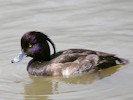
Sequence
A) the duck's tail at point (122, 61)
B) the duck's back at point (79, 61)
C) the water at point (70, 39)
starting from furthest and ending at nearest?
the duck's tail at point (122, 61)
the duck's back at point (79, 61)
the water at point (70, 39)

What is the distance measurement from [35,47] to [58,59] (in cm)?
49

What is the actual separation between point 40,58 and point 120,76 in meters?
1.56

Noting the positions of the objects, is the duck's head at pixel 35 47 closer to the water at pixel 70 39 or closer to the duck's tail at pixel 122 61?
the water at pixel 70 39

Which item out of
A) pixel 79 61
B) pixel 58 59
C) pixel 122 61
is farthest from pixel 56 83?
pixel 122 61

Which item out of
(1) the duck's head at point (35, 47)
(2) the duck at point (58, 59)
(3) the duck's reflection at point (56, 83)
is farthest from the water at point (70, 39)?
(1) the duck's head at point (35, 47)

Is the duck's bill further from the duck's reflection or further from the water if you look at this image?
the duck's reflection

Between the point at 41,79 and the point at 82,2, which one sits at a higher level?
the point at 82,2

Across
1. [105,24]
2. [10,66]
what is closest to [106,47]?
[105,24]

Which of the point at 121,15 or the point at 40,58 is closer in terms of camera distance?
the point at 40,58

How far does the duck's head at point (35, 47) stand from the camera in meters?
9.88

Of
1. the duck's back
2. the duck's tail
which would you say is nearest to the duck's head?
the duck's back

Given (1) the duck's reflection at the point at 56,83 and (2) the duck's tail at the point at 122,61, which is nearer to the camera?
(1) the duck's reflection at the point at 56,83

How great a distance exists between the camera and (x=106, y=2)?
12945 millimetres

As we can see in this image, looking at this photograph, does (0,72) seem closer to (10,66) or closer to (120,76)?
(10,66)
